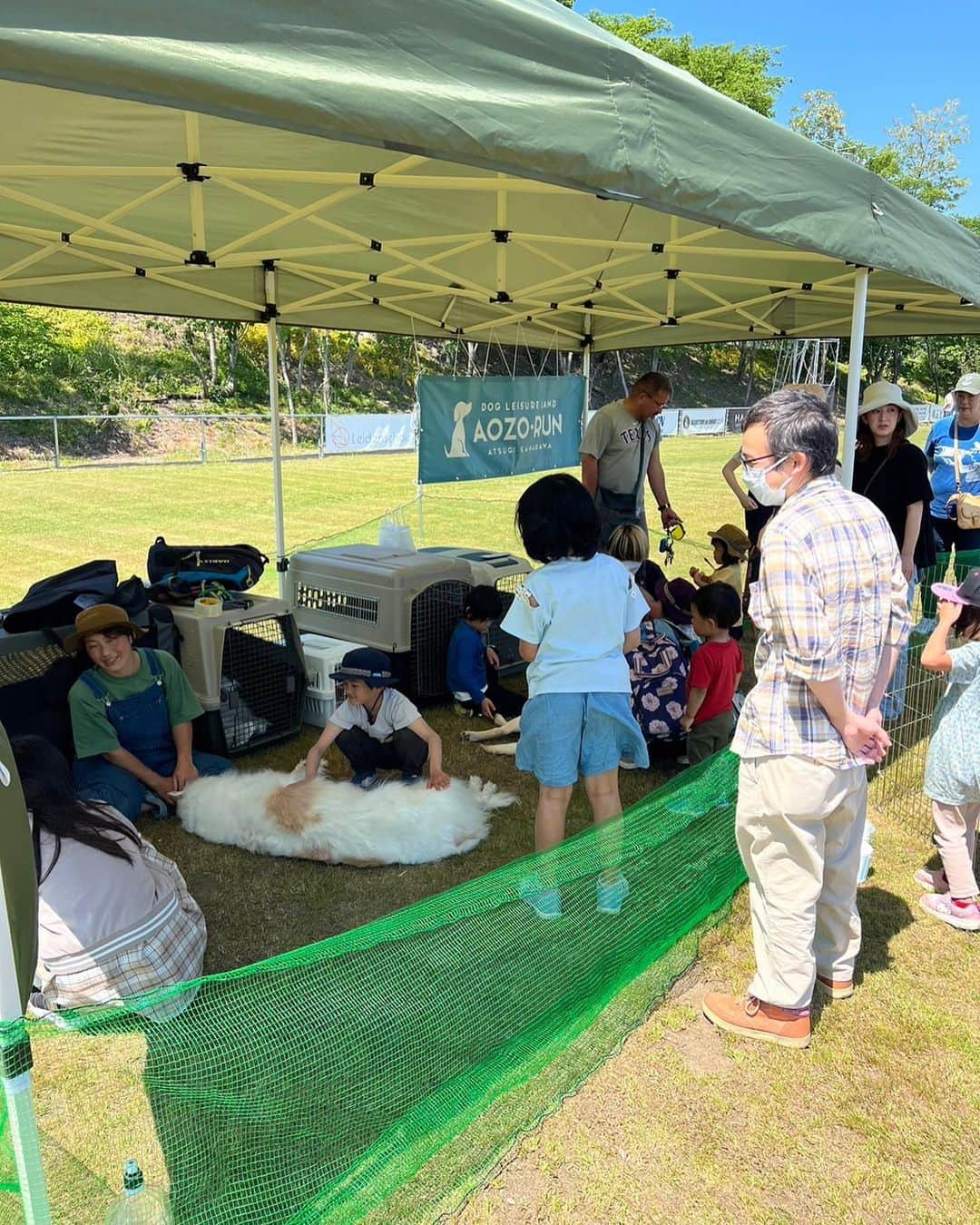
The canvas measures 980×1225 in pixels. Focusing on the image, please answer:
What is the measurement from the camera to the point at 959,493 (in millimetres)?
5855

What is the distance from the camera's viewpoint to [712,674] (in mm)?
4020

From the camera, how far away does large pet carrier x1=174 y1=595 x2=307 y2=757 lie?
4.22 metres

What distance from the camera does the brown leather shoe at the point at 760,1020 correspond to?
242cm

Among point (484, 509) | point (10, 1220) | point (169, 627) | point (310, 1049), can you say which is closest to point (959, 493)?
point (169, 627)

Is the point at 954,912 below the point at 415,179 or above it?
below

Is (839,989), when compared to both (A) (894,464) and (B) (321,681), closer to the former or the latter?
(A) (894,464)

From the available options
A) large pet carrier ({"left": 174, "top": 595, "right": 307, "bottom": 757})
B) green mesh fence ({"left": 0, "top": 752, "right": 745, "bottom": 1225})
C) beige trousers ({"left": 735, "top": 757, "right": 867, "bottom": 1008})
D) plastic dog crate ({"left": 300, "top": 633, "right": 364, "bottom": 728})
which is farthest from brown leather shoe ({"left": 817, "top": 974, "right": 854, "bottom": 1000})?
large pet carrier ({"left": 174, "top": 595, "right": 307, "bottom": 757})

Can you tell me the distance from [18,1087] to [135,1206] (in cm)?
45

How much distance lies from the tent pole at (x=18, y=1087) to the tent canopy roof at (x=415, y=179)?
1.34 m

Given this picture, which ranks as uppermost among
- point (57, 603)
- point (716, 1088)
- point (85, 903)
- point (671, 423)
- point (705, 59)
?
point (705, 59)

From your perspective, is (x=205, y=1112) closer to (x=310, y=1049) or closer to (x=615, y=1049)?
(x=310, y=1049)

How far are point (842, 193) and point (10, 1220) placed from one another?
3.47m

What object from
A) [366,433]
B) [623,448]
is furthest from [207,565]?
[366,433]

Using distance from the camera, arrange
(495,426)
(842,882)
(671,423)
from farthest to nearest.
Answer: (671,423) → (495,426) → (842,882)
